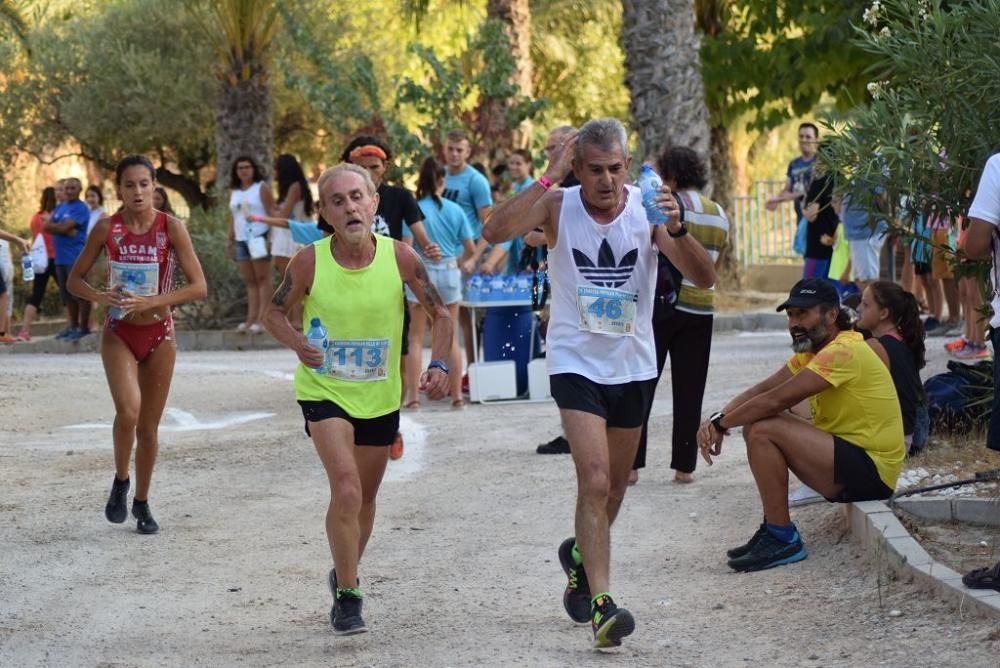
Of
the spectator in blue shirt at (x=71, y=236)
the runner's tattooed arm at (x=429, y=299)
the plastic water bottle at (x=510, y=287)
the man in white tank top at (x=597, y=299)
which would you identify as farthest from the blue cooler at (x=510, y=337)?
the spectator in blue shirt at (x=71, y=236)

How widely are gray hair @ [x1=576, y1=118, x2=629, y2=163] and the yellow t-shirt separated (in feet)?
5.28

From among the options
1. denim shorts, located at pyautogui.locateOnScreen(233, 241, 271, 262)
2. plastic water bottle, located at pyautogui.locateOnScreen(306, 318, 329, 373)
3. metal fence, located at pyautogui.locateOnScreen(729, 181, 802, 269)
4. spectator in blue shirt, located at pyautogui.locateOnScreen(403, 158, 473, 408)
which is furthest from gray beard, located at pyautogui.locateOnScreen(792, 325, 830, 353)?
metal fence, located at pyautogui.locateOnScreen(729, 181, 802, 269)

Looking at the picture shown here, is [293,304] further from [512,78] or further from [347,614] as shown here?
[512,78]

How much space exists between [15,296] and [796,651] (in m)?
20.1

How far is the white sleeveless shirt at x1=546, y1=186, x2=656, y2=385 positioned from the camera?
609 centimetres

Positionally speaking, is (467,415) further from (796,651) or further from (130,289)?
(796,651)

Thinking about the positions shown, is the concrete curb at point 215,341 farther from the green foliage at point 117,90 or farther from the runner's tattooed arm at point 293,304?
the runner's tattooed arm at point 293,304

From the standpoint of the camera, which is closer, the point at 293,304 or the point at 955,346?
the point at 293,304

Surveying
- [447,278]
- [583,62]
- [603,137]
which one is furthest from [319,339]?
[583,62]

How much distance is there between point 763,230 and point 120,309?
17498 millimetres

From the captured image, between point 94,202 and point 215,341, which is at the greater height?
point 94,202

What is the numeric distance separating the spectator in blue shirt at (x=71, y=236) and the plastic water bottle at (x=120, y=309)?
37.0 ft

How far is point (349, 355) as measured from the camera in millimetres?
6250

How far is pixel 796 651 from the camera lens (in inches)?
231
